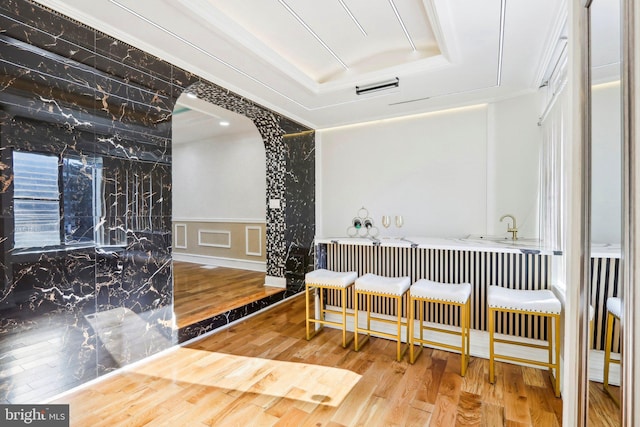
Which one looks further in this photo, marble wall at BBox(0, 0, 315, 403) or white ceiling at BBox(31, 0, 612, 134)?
white ceiling at BBox(31, 0, 612, 134)

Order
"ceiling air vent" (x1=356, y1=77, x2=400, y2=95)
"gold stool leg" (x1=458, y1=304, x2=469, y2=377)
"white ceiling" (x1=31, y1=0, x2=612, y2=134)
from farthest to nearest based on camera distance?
"ceiling air vent" (x1=356, y1=77, x2=400, y2=95) < "gold stool leg" (x1=458, y1=304, x2=469, y2=377) < "white ceiling" (x1=31, y1=0, x2=612, y2=134)

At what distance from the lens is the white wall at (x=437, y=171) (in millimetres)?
3412

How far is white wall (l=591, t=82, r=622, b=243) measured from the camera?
82 cm

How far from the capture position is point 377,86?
10.3 feet

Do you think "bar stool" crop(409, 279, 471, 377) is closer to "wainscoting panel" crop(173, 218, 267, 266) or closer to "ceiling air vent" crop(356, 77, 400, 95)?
"ceiling air vent" crop(356, 77, 400, 95)

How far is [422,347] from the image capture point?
269 centimetres

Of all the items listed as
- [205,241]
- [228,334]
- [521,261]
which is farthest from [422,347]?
[205,241]

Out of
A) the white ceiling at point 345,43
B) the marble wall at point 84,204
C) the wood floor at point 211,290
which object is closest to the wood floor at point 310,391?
the marble wall at point 84,204

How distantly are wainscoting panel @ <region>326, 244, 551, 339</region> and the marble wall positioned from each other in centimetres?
177

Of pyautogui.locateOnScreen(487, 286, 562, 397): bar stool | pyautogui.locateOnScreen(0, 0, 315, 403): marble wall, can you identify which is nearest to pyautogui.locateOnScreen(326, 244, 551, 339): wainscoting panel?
pyautogui.locateOnScreen(487, 286, 562, 397): bar stool

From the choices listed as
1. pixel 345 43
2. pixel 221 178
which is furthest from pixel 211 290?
pixel 345 43

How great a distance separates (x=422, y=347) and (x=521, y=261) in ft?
3.61

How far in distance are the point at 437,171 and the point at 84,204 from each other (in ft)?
11.9

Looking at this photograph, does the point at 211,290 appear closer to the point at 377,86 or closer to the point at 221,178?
the point at 221,178
